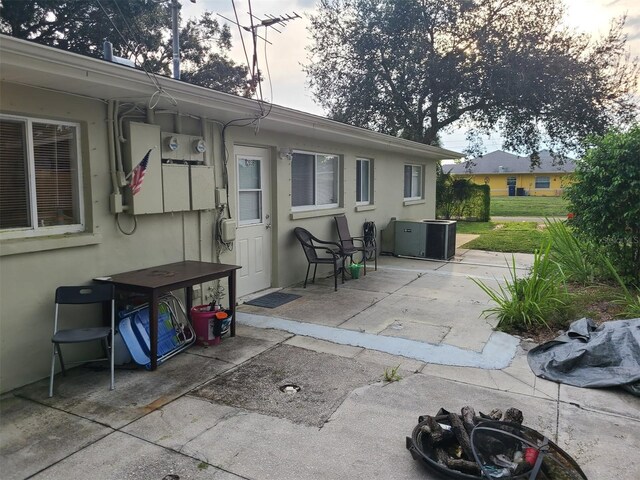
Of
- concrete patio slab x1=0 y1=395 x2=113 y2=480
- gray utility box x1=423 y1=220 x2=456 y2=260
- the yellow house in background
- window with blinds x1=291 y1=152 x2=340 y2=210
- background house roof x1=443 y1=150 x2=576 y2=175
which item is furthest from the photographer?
background house roof x1=443 y1=150 x2=576 y2=175

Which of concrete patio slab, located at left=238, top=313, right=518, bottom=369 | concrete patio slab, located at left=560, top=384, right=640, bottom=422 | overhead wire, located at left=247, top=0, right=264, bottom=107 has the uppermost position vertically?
overhead wire, located at left=247, top=0, right=264, bottom=107

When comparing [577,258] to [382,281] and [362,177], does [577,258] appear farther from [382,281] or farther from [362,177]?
[362,177]

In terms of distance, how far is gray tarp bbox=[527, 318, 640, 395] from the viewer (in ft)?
12.0

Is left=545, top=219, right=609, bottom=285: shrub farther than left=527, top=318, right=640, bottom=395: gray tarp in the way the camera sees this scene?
Yes

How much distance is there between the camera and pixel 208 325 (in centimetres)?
458

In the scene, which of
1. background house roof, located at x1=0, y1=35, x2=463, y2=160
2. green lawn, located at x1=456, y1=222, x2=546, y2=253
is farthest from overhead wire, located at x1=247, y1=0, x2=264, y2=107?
green lawn, located at x1=456, y1=222, x2=546, y2=253

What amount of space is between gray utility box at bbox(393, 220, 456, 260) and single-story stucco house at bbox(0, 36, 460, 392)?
3.62m

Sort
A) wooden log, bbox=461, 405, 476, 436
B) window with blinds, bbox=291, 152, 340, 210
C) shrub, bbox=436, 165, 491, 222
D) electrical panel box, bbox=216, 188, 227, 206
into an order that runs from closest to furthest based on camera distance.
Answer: wooden log, bbox=461, 405, 476, 436 → electrical panel box, bbox=216, 188, 227, 206 → window with blinds, bbox=291, 152, 340, 210 → shrub, bbox=436, 165, 491, 222

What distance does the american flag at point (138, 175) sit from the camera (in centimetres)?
444

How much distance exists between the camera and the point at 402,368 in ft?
13.3

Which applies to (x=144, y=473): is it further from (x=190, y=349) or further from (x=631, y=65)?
(x=631, y=65)

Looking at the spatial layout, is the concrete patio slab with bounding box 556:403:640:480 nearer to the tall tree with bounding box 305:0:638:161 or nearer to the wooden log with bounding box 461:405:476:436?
the wooden log with bounding box 461:405:476:436

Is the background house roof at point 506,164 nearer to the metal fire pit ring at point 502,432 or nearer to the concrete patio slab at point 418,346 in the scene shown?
the concrete patio slab at point 418,346

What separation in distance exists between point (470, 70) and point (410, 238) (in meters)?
9.28
